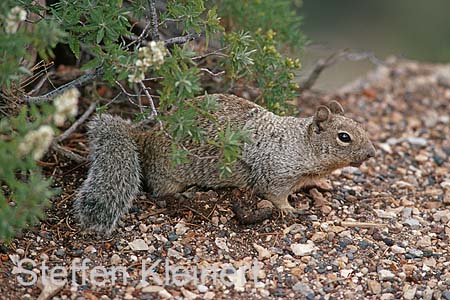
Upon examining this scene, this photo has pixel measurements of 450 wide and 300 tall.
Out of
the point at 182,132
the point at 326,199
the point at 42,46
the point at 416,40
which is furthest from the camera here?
the point at 416,40

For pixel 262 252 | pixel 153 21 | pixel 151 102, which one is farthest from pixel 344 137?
pixel 153 21

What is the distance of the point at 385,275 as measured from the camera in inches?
152

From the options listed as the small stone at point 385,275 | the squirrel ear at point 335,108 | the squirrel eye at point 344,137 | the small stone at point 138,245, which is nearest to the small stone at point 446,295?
the small stone at point 385,275

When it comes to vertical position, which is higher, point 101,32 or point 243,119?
point 101,32

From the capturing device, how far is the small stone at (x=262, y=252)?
3.96 metres

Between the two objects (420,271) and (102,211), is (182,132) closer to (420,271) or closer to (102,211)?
(102,211)

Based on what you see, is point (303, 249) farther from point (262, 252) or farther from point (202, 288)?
point (202, 288)

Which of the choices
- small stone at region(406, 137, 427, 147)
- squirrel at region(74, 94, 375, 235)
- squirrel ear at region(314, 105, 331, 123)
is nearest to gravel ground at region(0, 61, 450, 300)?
squirrel at region(74, 94, 375, 235)

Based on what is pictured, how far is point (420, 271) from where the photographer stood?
3951 mm

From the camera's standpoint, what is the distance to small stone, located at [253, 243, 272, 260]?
3957 mm

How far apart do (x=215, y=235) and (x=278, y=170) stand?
60 cm

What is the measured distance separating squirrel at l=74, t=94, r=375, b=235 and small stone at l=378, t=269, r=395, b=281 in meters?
0.78

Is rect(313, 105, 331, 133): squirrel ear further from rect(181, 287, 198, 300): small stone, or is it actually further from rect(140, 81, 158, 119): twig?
rect(181, 287, 198, 300): small stone

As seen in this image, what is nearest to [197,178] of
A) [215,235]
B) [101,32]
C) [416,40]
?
[215,235]
